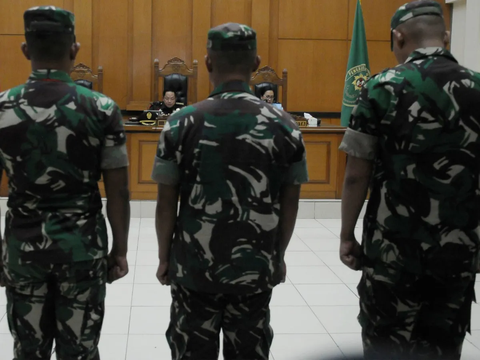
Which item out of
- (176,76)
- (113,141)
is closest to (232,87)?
(113,141)

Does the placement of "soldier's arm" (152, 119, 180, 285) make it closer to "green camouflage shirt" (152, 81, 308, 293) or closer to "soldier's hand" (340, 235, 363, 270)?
"green camouflage shirt" (152, 81, 308, 293)

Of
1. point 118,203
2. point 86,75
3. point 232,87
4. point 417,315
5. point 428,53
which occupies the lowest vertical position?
point 417,315

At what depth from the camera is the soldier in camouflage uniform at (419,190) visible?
1.88m

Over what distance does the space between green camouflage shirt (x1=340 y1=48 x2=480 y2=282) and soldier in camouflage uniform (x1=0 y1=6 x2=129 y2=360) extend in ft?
2.52

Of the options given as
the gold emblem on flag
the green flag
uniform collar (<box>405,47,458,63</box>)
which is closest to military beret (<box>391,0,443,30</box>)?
uniform collar (<box>405,47,458,63</box>)

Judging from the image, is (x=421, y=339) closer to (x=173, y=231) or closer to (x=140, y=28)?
(x=173, y=231)

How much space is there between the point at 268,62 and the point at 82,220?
297 inches

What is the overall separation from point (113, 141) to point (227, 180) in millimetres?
370

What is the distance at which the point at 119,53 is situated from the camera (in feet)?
29.2

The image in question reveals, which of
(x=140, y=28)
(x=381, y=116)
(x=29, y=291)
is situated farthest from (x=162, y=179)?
(x=140, y=28)

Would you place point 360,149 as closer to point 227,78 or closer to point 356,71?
point 227,78

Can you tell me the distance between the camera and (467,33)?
27.0ft

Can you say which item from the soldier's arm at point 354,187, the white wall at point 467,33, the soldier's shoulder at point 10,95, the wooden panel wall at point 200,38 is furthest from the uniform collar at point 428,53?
the wooden panel wall at point 200,38

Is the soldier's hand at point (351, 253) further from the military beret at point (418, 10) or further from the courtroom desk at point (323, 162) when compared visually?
the courtroom desk at point (323, 162)
